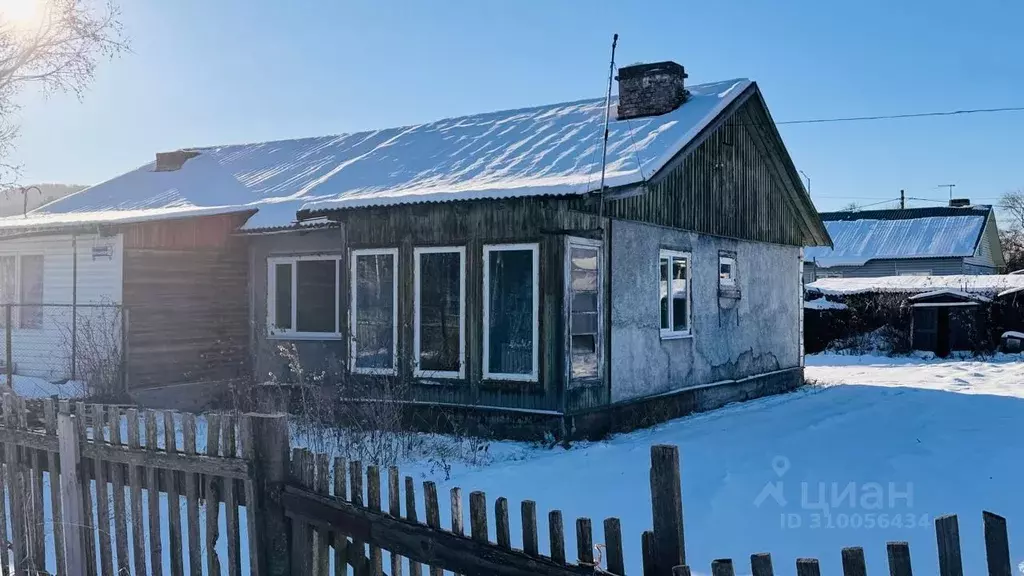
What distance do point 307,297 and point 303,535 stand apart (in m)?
Result: 11.1

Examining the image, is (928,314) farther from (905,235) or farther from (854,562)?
(854,562)

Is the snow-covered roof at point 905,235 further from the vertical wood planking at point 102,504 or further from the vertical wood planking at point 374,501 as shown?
the vertical wood planking at point 374,501

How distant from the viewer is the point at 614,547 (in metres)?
3.04

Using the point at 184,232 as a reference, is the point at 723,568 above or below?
below

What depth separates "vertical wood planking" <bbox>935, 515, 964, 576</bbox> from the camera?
257 cm

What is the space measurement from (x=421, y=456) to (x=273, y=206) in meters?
6.05

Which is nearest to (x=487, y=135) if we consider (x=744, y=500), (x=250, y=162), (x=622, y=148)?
(x=622, y=148)

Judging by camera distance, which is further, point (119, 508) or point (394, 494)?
point (119, 508)

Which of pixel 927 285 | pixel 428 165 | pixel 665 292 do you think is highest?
pixel 428 165

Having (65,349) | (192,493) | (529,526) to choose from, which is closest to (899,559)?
(529,526)

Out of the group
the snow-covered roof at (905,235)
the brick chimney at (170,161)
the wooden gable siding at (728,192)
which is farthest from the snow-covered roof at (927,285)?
the brick chimney at (170,161)

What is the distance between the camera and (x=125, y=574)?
4.86 meters

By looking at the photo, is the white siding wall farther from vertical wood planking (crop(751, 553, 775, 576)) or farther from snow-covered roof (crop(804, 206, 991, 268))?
snow-covered roof (crop(804, 206, 991, 268))

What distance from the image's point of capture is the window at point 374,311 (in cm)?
1216
